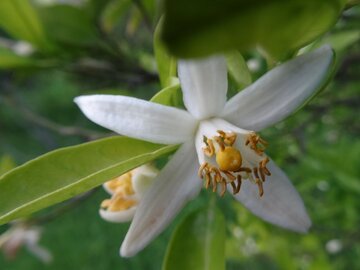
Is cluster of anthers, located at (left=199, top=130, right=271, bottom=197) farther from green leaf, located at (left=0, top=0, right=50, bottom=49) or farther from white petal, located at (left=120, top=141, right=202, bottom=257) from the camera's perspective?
green leaf, located at (left=0, top=0, right=50, bottom=49)

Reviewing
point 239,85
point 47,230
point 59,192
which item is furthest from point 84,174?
point 47,230

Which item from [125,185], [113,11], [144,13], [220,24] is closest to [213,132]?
[125,185]

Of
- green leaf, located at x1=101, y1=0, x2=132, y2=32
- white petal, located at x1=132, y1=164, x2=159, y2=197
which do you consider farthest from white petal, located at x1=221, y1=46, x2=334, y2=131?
green leaf, located at x1=101, y1=0, x2=132, y2=32

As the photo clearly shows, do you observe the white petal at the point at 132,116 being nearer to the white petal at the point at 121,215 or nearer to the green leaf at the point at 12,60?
the white petal at the point at 121,215

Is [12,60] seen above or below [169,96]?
below

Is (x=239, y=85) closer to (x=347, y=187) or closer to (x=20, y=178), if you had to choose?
(x=20, y=178)

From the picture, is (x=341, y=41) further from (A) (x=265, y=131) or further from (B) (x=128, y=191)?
(B) (x=128, y=191)

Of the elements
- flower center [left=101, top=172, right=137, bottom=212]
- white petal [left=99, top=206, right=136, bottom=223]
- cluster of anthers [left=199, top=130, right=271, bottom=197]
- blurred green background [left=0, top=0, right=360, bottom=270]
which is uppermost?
cluster of anthers [left=199, top=130, right=271, bottom=197]
